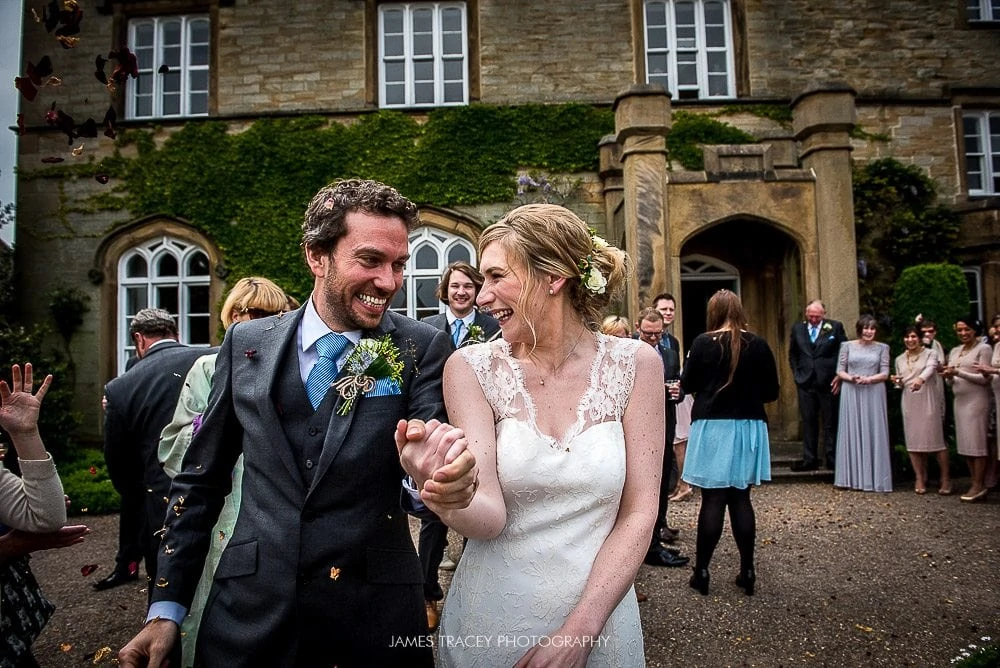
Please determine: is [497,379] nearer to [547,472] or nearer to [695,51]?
[547,472]

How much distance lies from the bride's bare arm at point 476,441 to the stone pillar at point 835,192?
9.13m

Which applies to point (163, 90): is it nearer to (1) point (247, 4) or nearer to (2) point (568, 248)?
(1) point (247, 4)

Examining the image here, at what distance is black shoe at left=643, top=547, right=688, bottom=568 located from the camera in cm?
566

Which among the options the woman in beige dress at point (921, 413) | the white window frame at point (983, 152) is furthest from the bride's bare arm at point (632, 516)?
the white window frame at point (983, 152)

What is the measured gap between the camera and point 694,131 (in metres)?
12.2

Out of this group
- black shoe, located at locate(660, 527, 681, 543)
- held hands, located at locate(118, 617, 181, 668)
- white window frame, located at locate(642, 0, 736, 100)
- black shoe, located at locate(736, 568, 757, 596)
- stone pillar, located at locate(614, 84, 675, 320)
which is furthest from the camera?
white window frame, located at locate(642, 0, 736, 100)

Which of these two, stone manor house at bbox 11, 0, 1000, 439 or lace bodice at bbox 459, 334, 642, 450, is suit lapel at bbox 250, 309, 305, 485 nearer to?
lace bodice at bbox 459, 334, 642, 450

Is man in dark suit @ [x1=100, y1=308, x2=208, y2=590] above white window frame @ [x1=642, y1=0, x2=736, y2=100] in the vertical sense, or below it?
below

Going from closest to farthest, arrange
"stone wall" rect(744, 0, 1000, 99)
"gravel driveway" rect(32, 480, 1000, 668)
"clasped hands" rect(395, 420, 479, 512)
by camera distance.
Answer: "clasped hands" rect(395, 420, 479, 512) < "gravel driveway" rect(32, 480, 1000, 668) < "stone wall" rect(744, 0, 1000, 99)

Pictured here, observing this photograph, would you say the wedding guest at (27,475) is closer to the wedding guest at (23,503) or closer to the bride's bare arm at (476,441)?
the wedding guest at (23,503)

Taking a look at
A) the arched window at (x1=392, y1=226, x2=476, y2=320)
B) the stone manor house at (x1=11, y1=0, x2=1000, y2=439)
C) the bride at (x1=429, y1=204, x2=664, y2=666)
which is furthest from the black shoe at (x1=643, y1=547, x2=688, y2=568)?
the arched window at (x1=392, y1=226, x2=476, y2=320)

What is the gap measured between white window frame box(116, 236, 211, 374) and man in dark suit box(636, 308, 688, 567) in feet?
30.4

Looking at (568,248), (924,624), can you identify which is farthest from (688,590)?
(568,248)

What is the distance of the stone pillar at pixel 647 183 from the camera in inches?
381
